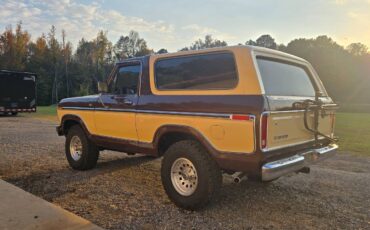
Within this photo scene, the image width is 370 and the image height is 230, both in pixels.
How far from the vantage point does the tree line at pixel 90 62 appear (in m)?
50.9

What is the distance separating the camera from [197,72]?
5098 millimetres

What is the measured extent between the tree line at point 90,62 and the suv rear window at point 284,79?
118 ft

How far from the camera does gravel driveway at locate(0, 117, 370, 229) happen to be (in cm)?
451

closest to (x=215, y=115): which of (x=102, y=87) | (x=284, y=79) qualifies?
(x=284, y=79)

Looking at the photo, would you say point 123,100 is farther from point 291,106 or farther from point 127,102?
point 291,106

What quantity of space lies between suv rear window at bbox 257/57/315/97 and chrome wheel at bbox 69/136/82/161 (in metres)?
4.16

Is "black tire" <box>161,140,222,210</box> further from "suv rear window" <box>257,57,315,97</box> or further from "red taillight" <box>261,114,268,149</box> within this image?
"suv rear window" <box>257,57,315,97</box>

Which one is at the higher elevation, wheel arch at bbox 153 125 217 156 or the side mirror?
the side mirror

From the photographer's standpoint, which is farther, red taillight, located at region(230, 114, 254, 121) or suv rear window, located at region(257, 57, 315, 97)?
suv rear window, located at region(257, 57, 315, 97)

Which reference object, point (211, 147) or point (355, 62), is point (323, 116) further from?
point (355, 62)

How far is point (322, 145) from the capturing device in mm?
5625

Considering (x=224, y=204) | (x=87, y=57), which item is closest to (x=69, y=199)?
(x=224, y=204)

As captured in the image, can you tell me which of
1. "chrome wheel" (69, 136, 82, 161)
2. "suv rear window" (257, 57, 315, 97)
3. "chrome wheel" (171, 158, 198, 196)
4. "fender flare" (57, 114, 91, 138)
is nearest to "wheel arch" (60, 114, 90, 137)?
"fender flare" (57, 114, 91, 138)

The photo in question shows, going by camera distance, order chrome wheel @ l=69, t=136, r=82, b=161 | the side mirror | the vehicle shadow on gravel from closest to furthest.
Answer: the vehicle shadow on gravel
the side mirror
chrome wheel @ l=69, t=136, r=82, b=161
